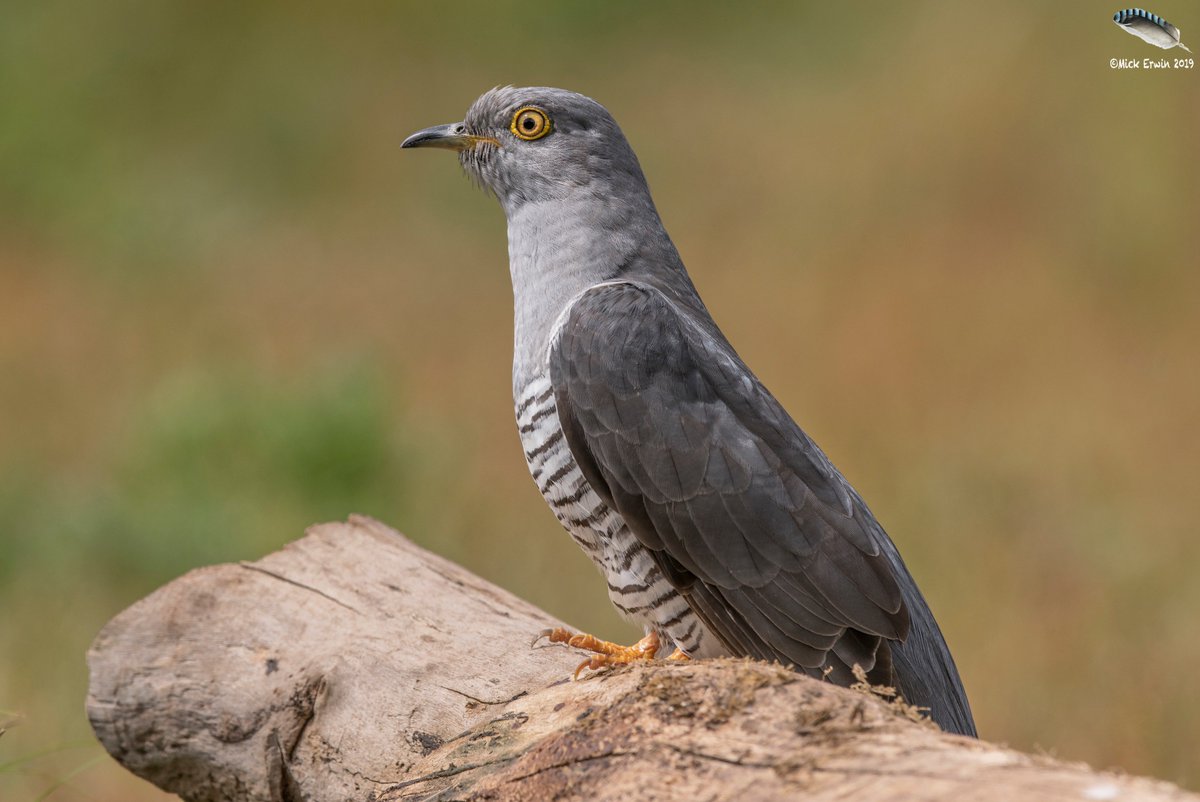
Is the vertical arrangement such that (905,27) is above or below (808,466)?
above

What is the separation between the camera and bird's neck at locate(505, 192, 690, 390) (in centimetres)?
382

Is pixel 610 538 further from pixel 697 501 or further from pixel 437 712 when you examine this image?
pixel 437 712

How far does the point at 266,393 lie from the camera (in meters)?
8.01

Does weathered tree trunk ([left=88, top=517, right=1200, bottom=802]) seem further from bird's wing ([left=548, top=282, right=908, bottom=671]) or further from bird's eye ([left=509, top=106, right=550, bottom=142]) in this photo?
bird's eye ([left=509, top=106, right=550, bottom=142])

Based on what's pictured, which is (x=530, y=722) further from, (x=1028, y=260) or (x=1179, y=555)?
(x=1028, y=260)

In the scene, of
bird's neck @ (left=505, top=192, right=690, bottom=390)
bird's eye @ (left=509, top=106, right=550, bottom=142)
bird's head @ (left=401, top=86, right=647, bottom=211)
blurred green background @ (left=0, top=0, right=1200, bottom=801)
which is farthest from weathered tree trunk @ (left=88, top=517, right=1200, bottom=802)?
bird's eye @ (left=509, top=106, right=550, bottom=142)

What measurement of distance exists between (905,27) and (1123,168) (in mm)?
5056

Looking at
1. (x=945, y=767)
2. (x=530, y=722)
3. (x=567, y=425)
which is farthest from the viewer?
(x=567, y=425)

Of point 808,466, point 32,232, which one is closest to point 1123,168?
point 808,466

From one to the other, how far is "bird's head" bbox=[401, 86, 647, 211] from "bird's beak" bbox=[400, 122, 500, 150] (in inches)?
2.2

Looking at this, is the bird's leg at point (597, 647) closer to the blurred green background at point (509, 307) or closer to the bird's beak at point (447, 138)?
the blurred green background at point (509, 307)

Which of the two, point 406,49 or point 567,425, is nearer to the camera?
point 567,425

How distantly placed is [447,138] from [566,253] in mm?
741

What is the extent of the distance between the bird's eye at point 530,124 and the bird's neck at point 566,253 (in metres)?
0.24
